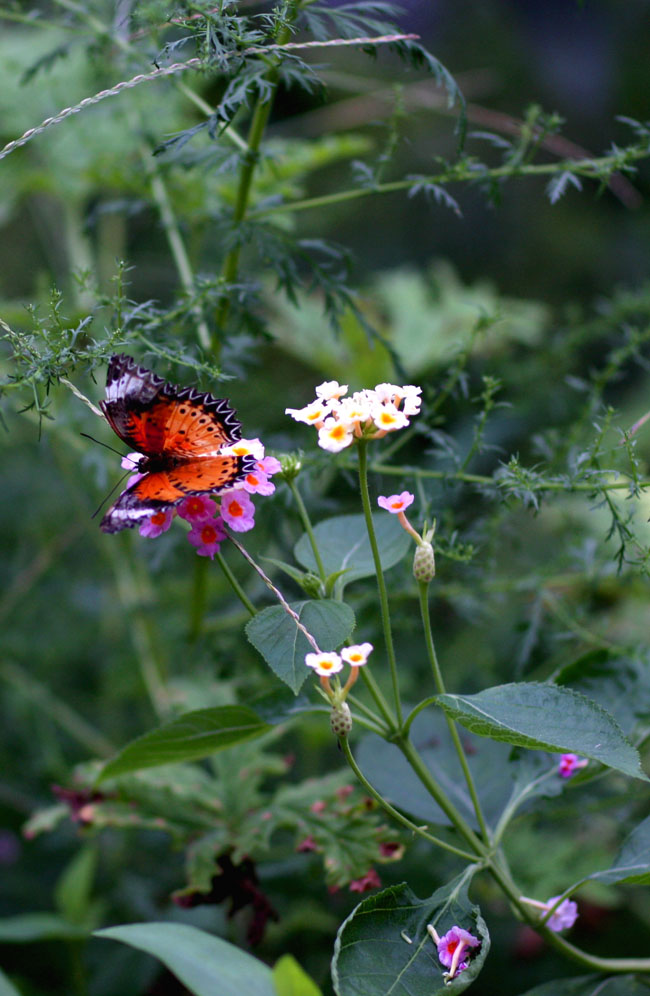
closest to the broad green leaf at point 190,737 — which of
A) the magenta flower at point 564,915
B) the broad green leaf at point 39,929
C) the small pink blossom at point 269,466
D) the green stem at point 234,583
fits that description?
the green stem at point 234,583

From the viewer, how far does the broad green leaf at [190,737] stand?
2.28 ft

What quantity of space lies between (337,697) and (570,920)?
0.35m

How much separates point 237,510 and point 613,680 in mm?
449

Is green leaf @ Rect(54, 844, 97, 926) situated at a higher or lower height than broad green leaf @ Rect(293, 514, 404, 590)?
lower

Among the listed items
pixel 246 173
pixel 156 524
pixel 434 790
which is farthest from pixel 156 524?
pixel 246 173

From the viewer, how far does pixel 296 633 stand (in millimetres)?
604

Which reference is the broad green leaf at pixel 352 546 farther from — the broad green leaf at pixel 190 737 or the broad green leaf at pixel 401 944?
the broad green leaf at pixel 401 944

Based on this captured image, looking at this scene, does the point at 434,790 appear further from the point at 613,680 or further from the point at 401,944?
the point at 613,680

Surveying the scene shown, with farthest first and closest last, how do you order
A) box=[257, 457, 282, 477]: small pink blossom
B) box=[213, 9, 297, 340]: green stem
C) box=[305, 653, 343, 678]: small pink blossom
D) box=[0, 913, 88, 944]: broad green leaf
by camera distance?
box=[0, 913, 88, 944]: broad green leaf → box=[213, 9, 297, 340]: green stem → box=[257, 457, 282, 477]: small pink blossom → box=[305, 653, 343, 678]: small pink blossom

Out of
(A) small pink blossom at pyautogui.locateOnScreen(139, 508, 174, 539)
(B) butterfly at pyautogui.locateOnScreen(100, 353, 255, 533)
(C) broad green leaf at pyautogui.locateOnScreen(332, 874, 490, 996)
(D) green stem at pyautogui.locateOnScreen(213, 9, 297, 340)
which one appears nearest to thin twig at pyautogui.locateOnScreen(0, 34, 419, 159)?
(D) green stem at pyautogui.locateOnScreen(213, 9, 297, 340)

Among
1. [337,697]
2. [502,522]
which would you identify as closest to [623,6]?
[502,522]

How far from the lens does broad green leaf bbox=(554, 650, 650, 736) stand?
84 cm

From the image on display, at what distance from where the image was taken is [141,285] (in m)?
2.12

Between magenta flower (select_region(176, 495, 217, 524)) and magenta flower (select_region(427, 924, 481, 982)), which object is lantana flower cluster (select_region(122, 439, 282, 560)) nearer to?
magenta flower (select_region(176, 495, 217, 524))
